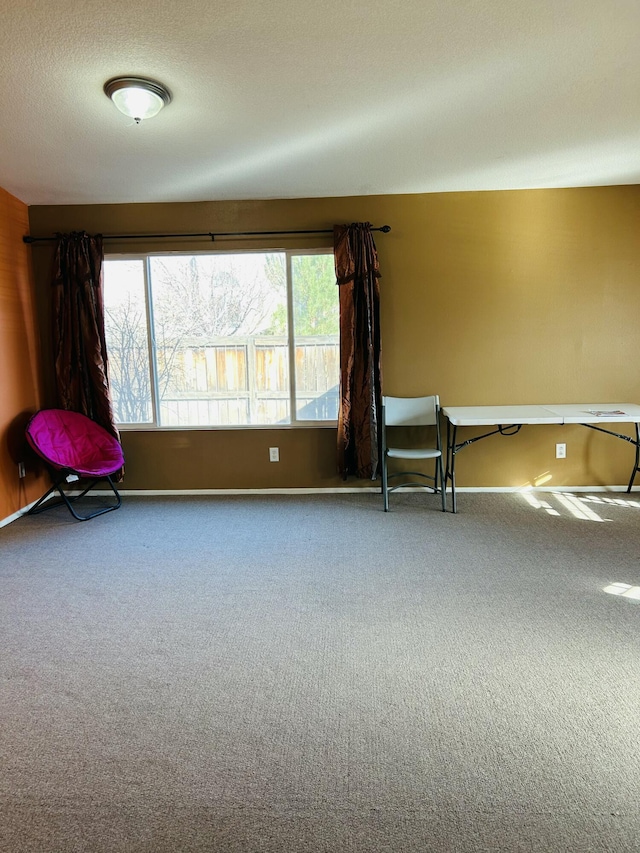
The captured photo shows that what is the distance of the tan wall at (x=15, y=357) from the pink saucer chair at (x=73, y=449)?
0.65ft

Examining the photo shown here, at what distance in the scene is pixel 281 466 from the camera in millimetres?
4504

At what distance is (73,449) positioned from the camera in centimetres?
418

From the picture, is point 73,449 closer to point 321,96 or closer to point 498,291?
point 321,96

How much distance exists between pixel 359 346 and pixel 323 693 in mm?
2713

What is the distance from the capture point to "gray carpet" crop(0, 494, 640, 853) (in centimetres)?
145

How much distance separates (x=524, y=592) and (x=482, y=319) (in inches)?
90.2

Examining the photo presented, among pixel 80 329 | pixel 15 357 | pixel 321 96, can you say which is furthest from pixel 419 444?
pixel 15 357

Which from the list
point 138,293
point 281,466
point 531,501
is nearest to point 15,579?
point 281,466

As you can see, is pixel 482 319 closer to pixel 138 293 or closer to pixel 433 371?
pixel 433 371

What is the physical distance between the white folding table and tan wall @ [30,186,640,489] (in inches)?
4.7

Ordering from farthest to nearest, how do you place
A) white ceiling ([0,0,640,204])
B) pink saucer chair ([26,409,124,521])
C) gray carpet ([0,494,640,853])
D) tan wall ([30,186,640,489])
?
tan wall ([30,186,640,489]) → pink saucer chair ([26,409,124,521]) → white ceiling ([0,0,640,204]) → gray carpet ([0,494,640,853])

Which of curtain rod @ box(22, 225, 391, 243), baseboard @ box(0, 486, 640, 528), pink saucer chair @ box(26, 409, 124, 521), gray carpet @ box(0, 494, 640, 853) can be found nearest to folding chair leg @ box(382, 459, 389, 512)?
baseboard @ box(0, 486, 640, 528)

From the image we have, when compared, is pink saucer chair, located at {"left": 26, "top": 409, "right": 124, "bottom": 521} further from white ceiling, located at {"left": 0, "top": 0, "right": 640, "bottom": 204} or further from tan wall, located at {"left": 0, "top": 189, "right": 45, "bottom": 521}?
white ceiling, located at {"left": 0, "top": 0, "right": 640, "bottom": 204}

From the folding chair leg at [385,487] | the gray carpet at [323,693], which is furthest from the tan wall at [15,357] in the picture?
the folding chair leg at [385,487]
